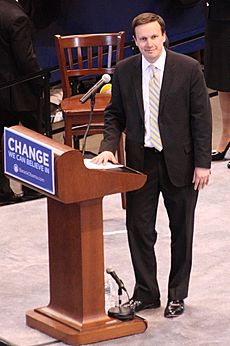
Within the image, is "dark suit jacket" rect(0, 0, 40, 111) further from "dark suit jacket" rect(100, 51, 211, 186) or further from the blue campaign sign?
the blue campaign sign

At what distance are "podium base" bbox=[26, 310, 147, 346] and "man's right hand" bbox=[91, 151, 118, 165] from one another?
0.88m

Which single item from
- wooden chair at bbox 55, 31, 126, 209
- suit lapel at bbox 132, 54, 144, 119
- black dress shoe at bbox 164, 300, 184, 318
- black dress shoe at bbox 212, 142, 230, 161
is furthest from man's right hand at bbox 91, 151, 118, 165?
black dress shoe at bbox 212, 142, 230, 161

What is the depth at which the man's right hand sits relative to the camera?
6.54m

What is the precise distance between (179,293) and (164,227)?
5.34ft

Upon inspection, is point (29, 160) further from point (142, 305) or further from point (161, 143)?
point (142, 305)

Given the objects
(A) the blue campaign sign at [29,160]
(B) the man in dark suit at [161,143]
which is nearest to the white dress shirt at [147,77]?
(B) the man in dark suit at [161,143]

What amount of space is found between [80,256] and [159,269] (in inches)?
52.7

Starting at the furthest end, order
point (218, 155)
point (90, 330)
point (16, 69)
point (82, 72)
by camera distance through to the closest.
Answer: point (218, 155) → point (16, 69) → point (82, 72) → point (90, 330)

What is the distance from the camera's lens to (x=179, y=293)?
6.95m

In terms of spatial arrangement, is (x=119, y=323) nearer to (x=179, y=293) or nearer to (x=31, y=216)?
(x=179, y=293)

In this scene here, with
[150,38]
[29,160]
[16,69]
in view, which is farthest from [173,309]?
[16,69]

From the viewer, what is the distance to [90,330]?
6574mm

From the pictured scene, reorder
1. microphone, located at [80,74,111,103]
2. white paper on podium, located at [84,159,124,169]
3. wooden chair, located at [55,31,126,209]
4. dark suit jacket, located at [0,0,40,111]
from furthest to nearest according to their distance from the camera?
dark suit jacket, located at [0,0,40,111] → wooden chair, located at [55,31,126,209] → microphone, located at [80,74,111,103] → white paper on podium, located at [84,159,124,169]

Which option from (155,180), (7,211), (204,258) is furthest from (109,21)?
(155,180)
